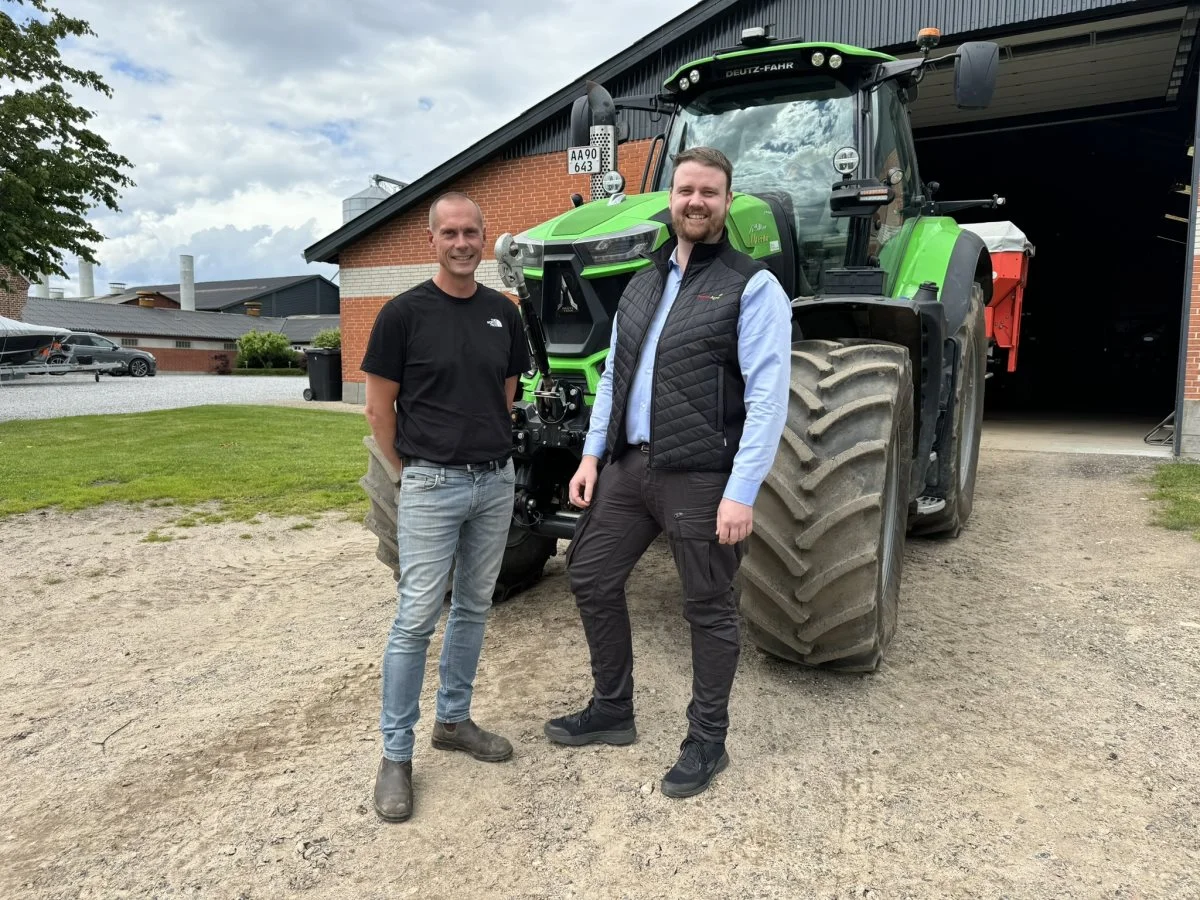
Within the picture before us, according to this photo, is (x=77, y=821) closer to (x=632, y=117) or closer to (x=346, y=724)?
(x=346, y=724)

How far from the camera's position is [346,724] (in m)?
3.34

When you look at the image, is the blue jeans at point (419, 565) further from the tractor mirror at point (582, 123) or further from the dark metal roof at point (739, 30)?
the dark metal roof at point (739, 30)

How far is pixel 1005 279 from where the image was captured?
9.77 m

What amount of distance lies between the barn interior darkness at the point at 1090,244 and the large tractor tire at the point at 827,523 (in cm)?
1361

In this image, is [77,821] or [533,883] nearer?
[533,883]

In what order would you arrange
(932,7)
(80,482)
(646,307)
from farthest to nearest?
1. (932,7)
2. (80,482)
3. (646,307)

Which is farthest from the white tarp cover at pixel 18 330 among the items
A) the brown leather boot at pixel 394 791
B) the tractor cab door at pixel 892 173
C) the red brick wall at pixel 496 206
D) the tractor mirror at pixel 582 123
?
the brown leather boot at pixel 394 791

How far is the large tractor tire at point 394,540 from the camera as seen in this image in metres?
3.86

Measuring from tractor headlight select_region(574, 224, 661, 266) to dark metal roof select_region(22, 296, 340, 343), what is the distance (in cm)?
4173

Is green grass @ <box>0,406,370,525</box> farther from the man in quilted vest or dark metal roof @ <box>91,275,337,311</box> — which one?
dark metal roof @ <box>91,275,337,311</box>

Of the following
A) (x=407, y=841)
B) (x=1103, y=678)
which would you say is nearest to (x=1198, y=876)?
(x=1103, y=678)

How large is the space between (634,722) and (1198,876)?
1702 mm

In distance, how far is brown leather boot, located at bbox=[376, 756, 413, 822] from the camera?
268cm

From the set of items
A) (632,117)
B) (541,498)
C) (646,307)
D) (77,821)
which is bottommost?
(77,821)
